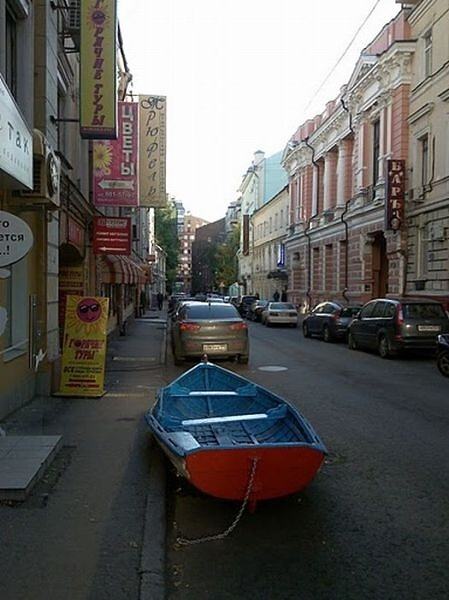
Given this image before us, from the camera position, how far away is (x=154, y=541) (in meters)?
4.53

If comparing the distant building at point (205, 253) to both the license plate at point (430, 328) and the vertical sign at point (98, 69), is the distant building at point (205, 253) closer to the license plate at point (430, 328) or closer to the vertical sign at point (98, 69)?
the license plate at point (430, 328)

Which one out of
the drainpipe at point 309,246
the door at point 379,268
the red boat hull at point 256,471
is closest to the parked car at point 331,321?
the door at point 379,268

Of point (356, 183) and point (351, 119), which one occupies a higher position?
point (351, 119)

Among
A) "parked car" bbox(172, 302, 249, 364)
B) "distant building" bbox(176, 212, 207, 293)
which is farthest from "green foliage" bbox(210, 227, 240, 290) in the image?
"parked car" bbox(172, 302, 249, 364)

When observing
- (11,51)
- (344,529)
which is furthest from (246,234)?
(344,529)

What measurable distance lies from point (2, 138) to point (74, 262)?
32.3ft

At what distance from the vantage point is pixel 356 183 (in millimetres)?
32719

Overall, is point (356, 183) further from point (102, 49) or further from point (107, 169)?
point (102, 49)

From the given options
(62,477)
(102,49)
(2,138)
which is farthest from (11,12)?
(62,477)

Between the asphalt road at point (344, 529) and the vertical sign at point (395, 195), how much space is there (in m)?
17.7

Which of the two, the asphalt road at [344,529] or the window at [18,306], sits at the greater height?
the window at [18,306]

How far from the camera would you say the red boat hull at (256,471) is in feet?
15.5

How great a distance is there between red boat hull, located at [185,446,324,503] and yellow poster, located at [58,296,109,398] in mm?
5886

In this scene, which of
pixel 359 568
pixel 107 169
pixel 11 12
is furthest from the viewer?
pixel 107 169
